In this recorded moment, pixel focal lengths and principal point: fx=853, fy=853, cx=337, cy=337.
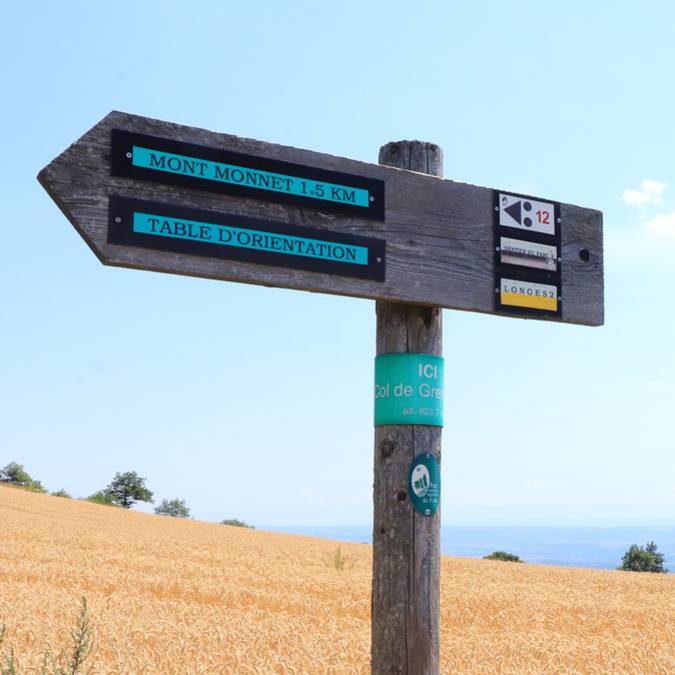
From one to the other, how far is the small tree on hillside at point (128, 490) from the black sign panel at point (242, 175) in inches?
3003

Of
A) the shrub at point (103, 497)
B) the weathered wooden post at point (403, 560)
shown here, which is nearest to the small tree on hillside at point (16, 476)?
the shrub at point (103, 497)

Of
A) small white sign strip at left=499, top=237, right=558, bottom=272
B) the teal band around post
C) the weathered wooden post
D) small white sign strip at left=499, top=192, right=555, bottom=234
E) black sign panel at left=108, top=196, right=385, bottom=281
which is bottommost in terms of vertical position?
the weathered wooden post

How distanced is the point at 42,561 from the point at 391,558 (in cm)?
1141

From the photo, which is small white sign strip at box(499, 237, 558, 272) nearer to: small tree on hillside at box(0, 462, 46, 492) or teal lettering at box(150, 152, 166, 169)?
teal lettering at box(150, 152, 166, 169)

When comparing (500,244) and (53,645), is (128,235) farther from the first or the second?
(53,645)

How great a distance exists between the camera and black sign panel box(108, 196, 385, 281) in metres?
3.50

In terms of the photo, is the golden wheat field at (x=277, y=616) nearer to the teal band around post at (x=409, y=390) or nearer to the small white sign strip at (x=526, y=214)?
the teal band around post at (x=409, y=390)

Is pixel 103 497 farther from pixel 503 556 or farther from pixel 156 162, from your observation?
pixel 156 162

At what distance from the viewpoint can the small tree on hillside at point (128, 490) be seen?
253ft

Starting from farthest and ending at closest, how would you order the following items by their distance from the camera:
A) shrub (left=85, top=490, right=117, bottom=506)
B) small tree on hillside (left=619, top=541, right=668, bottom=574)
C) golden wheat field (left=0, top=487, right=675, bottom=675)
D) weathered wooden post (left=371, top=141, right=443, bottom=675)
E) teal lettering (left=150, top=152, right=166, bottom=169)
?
1. shrub (left=85, top=490, right=117, bottom=506)
2. small tree on hillside (left=619, top=541, right=668, bottom=574)
3. golden wheat field (left=0, top=487, right=675, bottom=675)
4. weathered wooden post (left=371, top=141, right=443, bottom=675)
5. teal lettering (left=150, top=152, right=166, bottom=169)

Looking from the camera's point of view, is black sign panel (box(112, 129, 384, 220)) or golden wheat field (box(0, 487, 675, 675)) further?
golden wheat field (box(0, 487, 675, 675))

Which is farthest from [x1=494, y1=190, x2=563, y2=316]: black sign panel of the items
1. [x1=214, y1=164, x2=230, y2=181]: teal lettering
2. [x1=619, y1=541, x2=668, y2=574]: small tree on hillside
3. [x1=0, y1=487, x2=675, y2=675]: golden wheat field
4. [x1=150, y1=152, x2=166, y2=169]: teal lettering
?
[x1=619, y1=541, x2=668, y2=574]: small tree on hillside

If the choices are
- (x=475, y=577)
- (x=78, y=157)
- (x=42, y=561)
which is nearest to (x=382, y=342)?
(x=78, y=157)

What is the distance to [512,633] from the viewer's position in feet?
28.9
